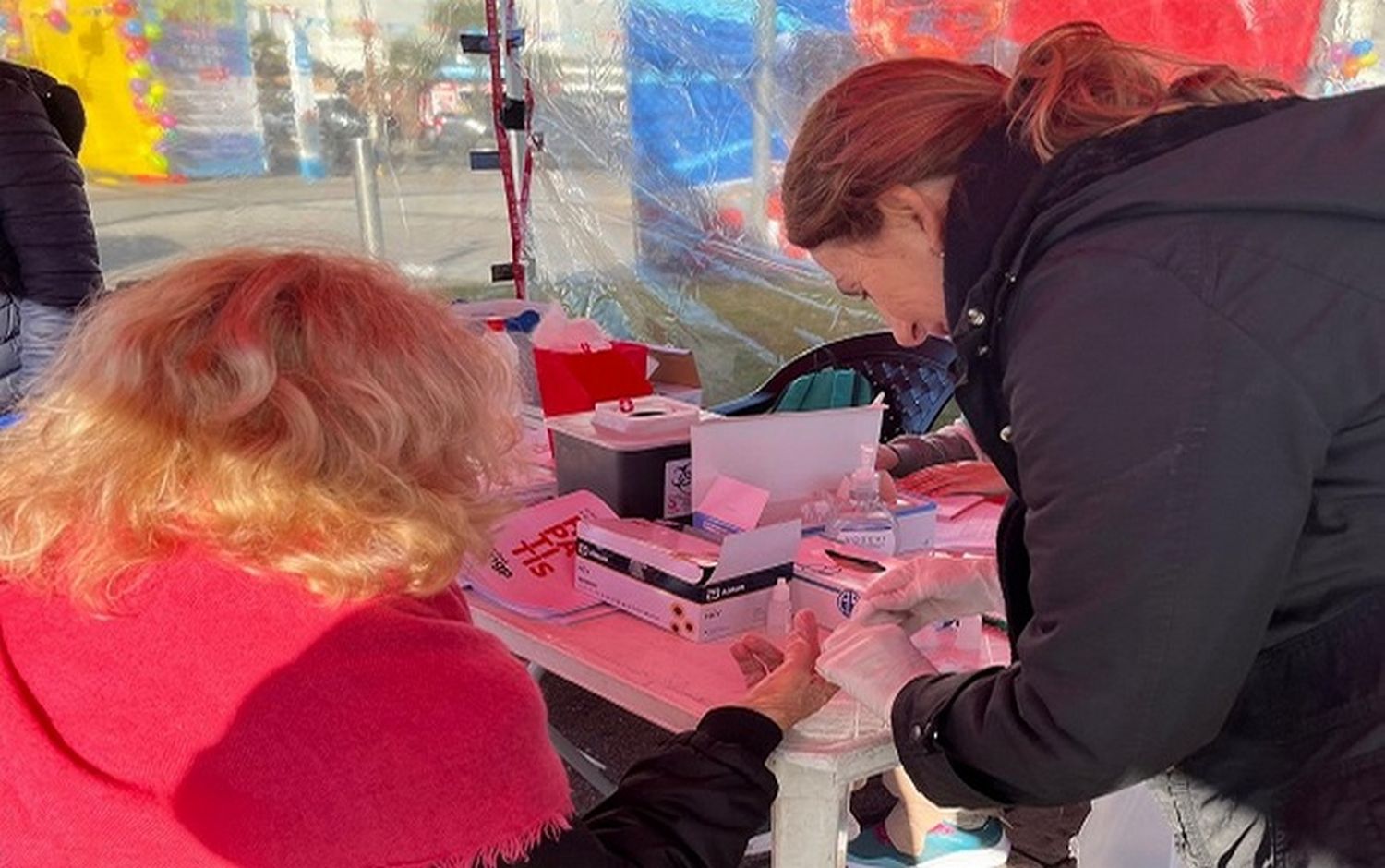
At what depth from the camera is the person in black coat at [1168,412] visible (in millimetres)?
840

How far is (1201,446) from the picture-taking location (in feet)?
2.72

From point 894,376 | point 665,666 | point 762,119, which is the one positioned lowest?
point 894,376

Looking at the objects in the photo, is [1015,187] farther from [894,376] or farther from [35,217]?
[35,217]

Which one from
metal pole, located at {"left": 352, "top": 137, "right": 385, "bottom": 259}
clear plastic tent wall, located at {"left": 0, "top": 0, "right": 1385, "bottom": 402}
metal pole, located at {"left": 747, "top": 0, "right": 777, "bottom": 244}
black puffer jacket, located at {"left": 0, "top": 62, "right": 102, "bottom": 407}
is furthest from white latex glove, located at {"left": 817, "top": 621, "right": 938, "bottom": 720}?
metal pole, located at {"left": 352, "top": 137, "right": 385, "bottom": 259}

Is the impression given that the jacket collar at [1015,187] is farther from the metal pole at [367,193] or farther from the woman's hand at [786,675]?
the metal pole at [367,193]

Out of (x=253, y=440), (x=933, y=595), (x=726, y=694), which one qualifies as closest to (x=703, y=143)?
(x=933, y=595)

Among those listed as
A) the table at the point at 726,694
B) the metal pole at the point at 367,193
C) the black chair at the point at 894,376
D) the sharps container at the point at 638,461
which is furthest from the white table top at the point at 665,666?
the metal pole at the point at 367,193

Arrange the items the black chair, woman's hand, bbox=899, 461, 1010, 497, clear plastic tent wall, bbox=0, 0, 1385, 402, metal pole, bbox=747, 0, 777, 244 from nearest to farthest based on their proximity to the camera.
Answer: woman's hand, bbox=899, 461, 1010, 497, the black chair, metal pole, bbox=747, 0, 777, 244, clear plastic tent wall, bbox=0, 0, 1385, 402

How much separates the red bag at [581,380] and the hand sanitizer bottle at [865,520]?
67cm

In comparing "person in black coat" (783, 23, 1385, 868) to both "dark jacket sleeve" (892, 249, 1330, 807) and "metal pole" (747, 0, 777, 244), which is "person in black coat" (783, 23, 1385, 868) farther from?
"metal pole" (747, 0, 777, 244)

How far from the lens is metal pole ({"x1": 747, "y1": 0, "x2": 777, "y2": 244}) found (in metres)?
4.28

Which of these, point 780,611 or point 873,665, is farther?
point 780,611

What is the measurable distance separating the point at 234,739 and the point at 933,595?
862mm

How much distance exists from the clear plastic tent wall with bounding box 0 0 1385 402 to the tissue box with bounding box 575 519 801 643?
287 centimetres
